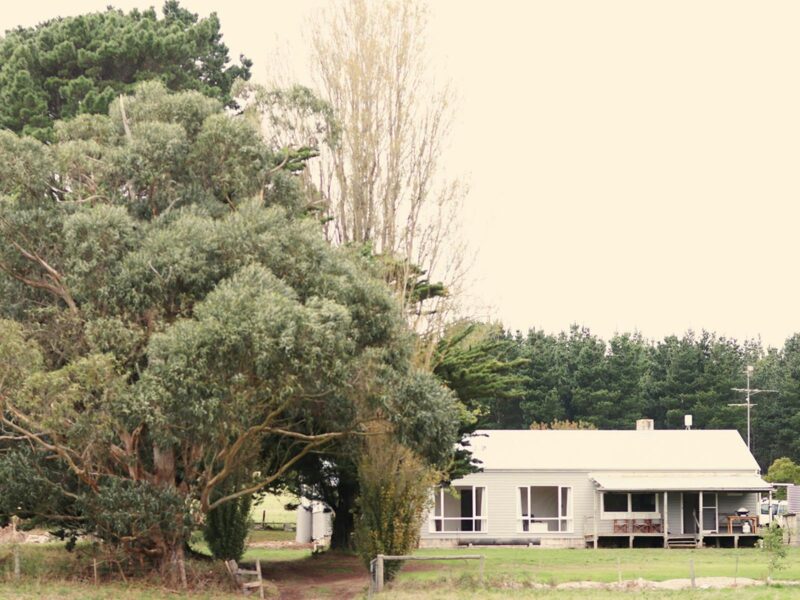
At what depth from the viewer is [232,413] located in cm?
2459

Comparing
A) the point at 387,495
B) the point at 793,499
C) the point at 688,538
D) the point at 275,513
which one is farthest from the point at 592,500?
the point at 275,513

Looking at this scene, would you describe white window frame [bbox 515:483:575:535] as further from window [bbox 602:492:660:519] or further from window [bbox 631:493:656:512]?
window [bbox 631:493:656:512]

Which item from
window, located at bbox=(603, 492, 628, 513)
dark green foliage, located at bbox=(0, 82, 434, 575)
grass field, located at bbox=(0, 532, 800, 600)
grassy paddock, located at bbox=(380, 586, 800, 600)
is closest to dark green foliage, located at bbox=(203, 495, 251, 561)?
grass field, located at bbox=(0, 532, 800, 600)

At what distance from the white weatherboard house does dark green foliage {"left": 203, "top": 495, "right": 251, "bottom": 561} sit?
13267mm

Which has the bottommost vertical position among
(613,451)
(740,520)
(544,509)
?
(740,520)

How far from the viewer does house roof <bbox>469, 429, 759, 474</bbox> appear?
150 ft

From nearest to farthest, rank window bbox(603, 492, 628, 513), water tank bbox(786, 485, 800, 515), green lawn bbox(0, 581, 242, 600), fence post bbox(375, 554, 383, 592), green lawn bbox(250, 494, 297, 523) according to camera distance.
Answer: green lawn bbox(0, 581, 242, 600) → fence post bbox(375, 554, 383, 592) → window bbox(603, 492, 628, 513) → water tank bbox(786, 485, 800, 515) → green lawn bbox(250, 494, 297, 523)

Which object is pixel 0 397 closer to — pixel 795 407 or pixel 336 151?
pixel 336 151

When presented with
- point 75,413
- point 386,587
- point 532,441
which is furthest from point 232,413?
point 532,441

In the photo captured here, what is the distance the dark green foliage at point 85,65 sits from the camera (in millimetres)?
46344

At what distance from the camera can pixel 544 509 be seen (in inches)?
1834

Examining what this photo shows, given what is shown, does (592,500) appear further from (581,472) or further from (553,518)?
(553,518)

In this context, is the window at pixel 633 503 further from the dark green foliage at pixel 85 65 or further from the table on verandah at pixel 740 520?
the dark green foliage at pixel 85 65

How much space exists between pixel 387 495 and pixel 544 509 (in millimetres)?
18870
